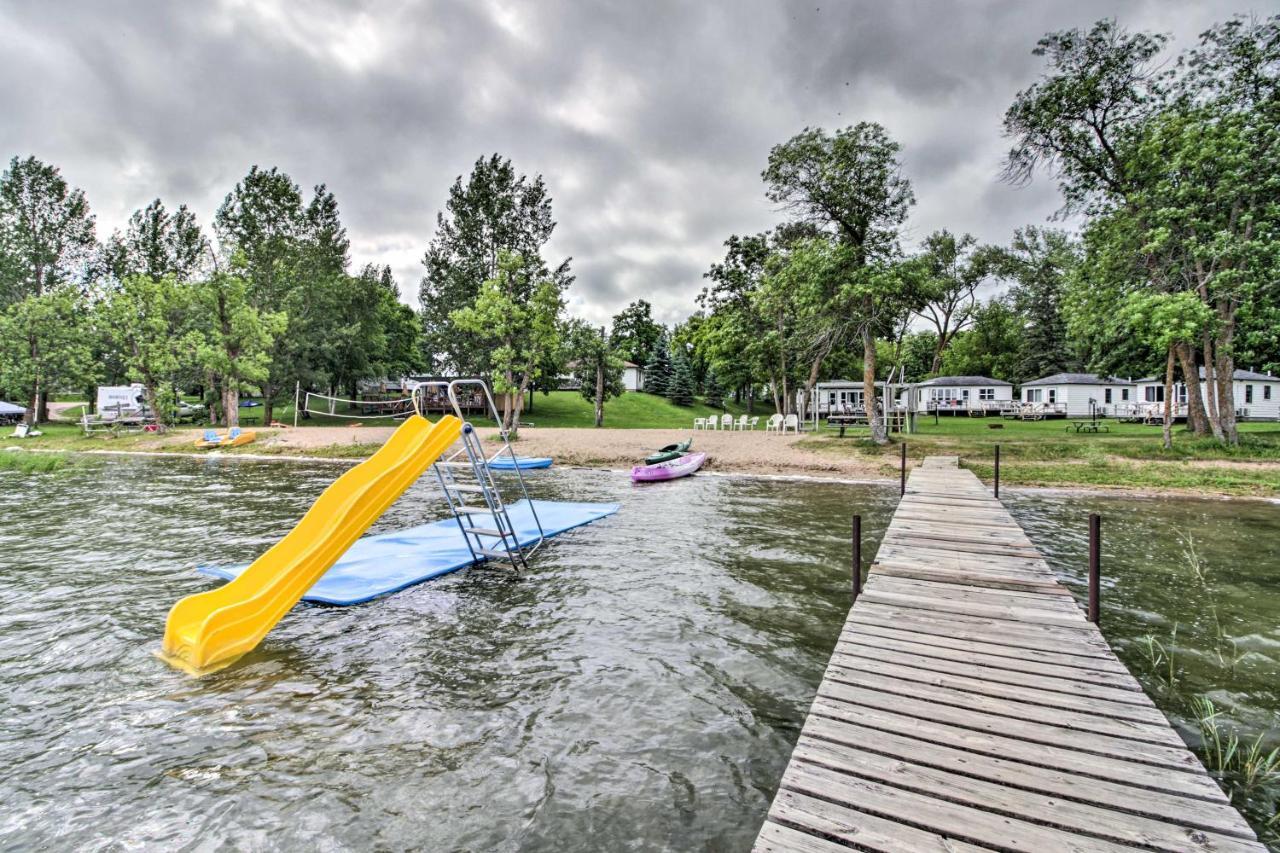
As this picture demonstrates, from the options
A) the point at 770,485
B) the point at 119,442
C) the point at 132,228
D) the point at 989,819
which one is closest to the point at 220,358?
the point at 119,442

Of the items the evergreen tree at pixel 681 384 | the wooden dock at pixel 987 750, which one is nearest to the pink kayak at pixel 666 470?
the wooden dock at pixel 987 750

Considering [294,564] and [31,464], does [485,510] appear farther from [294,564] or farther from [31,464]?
[31,464]

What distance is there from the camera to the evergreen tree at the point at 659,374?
5975 centimetres

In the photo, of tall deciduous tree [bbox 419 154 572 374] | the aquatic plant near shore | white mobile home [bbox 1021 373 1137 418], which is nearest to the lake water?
the aquatic plant near shore

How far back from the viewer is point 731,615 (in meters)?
7.00

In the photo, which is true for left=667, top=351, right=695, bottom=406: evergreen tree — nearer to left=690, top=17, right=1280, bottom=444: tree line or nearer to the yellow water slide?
left=690, top=17, right=1280, bottom=444: tree line

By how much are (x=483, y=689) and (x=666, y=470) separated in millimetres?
14039

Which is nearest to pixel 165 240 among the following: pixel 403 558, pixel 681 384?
pixel 681 384

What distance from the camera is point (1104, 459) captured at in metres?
18.8

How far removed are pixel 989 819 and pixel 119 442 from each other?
40969 mm

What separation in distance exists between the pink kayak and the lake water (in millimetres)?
7940

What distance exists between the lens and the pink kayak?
1872 centimetres

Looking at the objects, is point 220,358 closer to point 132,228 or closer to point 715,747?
point 132,228

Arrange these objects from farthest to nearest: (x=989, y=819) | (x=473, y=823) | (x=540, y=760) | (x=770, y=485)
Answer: (x=770, y=485)
(x=540, y=760)
(x=473, y=823)
(x=989, y=819)
